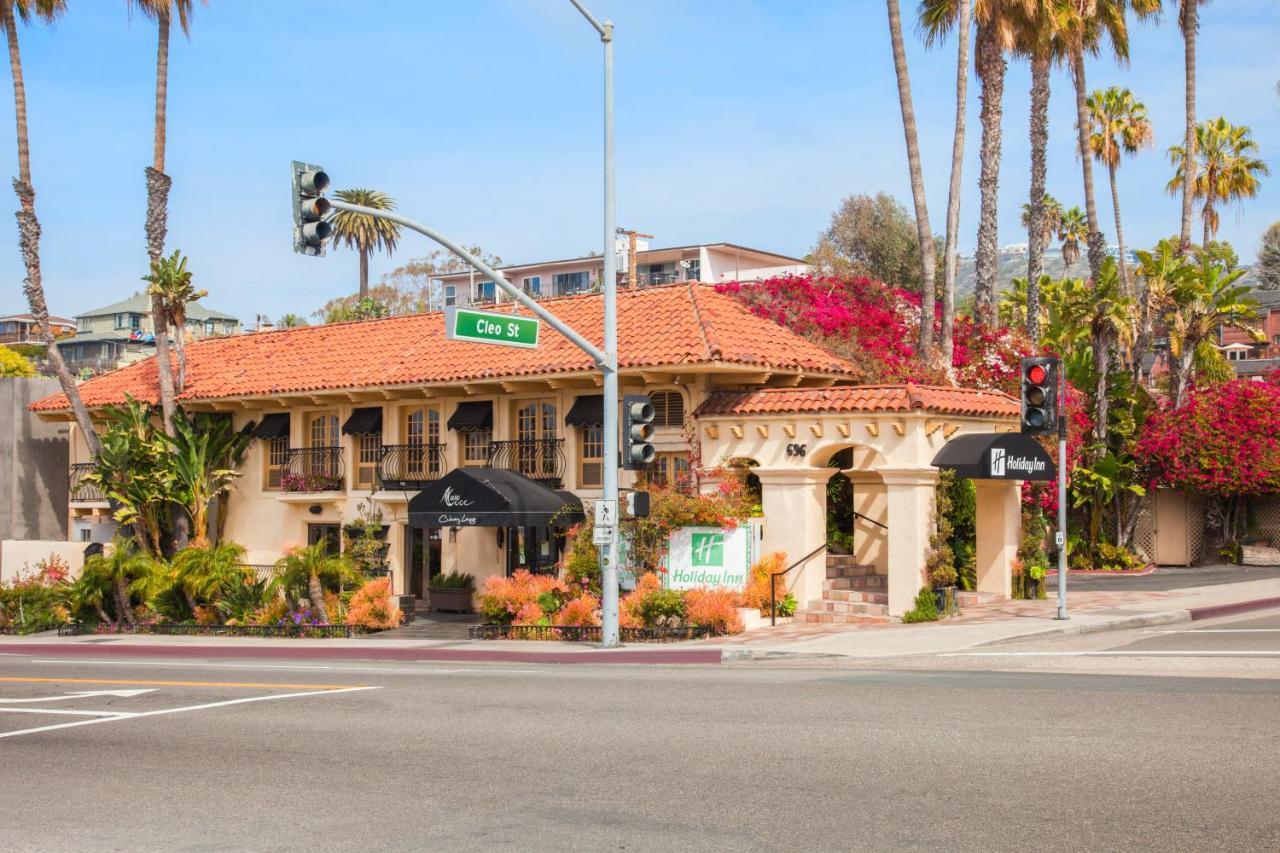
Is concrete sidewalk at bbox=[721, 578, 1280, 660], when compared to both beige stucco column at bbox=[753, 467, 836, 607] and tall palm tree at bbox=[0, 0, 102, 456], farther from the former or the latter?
tall palm tree at bbox=[0, 0, 102, 456]

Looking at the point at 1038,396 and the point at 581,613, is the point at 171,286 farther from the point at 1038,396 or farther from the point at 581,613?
the point at 1038,396

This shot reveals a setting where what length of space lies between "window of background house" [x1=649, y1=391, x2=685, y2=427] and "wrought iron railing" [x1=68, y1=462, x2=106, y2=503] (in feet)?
58.6

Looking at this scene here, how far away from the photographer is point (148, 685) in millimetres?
17656

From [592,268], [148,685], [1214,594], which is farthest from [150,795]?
[592,268]

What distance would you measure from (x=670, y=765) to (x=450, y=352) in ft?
69.9

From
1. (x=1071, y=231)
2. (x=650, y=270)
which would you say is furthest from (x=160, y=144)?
(x=1071, y=231)

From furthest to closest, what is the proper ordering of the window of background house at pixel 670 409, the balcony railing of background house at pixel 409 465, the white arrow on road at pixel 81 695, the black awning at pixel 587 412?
the balcony railing of background house at pixel 409 465 → the black awning at pixel 587 412 → the window of background house at pixel 670 409 → the white arrow on road at pixel 81 695

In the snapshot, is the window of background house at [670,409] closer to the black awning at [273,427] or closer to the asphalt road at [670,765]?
the asphalt road at [670,765]

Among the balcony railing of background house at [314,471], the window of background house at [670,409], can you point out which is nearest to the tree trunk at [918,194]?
the window of background house at [670,409]

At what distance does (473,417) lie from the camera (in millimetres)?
29250

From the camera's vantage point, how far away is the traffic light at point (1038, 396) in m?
19.9

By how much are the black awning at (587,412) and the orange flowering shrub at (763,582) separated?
5.00m

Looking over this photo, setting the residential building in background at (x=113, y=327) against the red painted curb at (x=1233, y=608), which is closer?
the red painted curb at (x=1233, y=608)

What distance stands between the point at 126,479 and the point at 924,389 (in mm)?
20460
